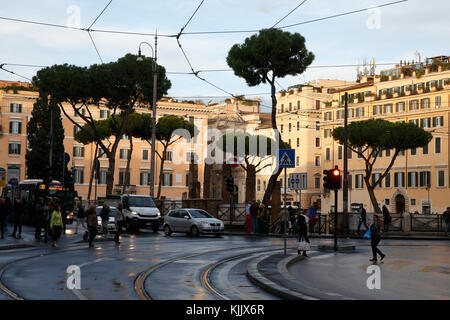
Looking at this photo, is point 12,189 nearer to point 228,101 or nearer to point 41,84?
point 41,84

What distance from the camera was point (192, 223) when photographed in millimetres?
35375

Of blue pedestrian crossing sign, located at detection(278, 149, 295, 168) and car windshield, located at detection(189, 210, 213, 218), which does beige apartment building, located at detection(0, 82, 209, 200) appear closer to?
car windshield, located at detection(189, 210, 213, 218)

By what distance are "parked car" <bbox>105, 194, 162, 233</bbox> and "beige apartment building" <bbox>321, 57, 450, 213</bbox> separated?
148ft

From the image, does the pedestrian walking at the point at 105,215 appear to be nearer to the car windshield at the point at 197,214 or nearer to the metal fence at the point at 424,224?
the car windshield at the point at 197,214

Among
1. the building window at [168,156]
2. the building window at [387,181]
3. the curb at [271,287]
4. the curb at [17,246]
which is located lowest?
the curb at [17,246]

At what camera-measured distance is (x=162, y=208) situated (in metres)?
50.5

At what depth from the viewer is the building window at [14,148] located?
93.9m

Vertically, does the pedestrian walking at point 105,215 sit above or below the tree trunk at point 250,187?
below

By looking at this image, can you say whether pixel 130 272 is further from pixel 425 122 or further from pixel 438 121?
pixel 425 122

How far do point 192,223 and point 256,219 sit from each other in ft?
14.3

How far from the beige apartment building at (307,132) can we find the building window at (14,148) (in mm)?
36349

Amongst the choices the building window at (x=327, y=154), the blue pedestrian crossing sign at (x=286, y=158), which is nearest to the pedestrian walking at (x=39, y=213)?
the blue pedestrian crossing sign at (x=286, y=158)

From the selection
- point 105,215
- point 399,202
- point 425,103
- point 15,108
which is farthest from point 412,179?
point 105,215
